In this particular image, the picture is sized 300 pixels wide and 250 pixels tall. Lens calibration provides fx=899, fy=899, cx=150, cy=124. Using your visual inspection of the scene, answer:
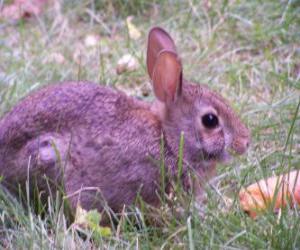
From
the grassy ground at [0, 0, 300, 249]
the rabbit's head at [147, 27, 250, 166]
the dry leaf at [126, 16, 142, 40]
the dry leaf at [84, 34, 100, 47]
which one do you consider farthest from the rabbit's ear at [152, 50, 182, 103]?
the dry leaf at [84, 34, 100, 47]

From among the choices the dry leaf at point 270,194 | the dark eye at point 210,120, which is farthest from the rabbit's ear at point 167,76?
the dry leaf at point 270,194

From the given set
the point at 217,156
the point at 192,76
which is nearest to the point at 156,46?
the point at 217,156

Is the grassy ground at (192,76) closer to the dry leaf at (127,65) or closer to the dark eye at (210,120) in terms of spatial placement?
the dry leaf at (127,65)

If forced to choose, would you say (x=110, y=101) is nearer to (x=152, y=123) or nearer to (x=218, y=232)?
(x=152, y=123)

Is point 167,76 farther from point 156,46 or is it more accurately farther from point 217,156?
point 217,156

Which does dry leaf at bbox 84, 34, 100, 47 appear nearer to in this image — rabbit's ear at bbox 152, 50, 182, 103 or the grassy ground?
the grassy ground

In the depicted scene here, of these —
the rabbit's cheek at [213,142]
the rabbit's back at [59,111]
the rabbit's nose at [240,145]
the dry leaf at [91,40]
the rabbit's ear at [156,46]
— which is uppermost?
the rabbit's ear at [156,46]
